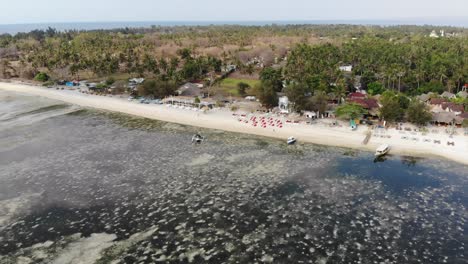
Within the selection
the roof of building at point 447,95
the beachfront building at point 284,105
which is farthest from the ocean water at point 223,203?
the roof of building at point 447,95

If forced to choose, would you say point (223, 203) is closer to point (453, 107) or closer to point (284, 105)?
point (284, 105)

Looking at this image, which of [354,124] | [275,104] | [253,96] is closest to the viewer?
[354,124]

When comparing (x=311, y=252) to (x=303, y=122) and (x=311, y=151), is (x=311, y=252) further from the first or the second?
(x=303, y=122)

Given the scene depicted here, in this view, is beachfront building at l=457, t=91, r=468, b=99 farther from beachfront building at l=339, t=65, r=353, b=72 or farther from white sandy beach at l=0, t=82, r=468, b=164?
beachfront building at l=339, t=65, r=353, b=72

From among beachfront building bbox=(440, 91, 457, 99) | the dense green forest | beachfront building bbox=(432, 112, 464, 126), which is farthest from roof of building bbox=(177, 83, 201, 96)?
beachfront building bbox=(440, 91, 457, 99)

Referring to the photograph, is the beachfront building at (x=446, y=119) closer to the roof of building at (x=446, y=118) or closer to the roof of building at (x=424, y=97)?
the roof of building at (x=446, y=118)

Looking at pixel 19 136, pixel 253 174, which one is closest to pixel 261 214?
pixel 253 174

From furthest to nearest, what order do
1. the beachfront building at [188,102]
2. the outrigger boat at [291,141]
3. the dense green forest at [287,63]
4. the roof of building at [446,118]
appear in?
the dense green forest at [287,63] < the beachfront building at [188,102] < the roof of building at [446,118] < the outrigger boat at [291,141]
